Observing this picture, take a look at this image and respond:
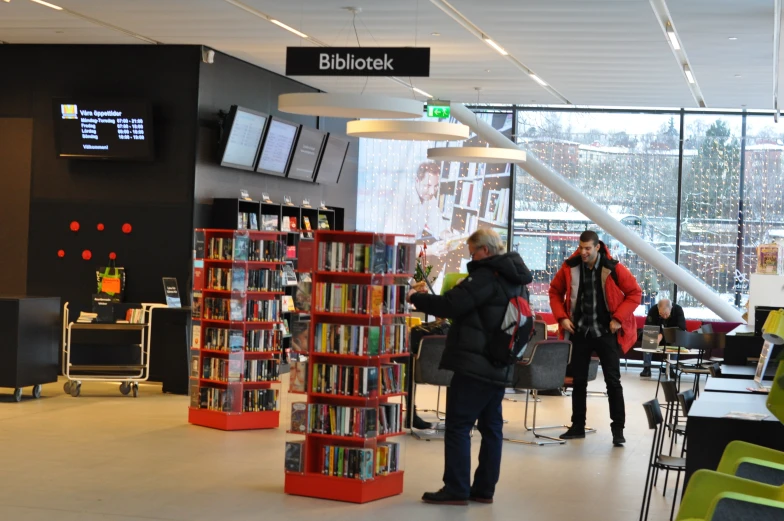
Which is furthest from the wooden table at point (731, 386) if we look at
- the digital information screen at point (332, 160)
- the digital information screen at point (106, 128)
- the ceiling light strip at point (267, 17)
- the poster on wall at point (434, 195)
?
the poster on wall at point (434, 195)

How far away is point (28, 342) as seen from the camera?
9.62 meters

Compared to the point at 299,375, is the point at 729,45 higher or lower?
higher

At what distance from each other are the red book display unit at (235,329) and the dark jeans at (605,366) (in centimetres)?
254

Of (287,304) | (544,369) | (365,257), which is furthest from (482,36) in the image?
(365,257)

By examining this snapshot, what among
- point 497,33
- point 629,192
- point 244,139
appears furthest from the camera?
point 629,192

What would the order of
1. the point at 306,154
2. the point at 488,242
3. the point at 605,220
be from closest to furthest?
the point at 488,242 < the point at 306,154 < the point at 605,220

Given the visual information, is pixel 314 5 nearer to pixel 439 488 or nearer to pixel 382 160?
pixel 439 488

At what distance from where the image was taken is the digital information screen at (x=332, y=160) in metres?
14.6

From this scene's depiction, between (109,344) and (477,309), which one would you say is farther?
(109,344)

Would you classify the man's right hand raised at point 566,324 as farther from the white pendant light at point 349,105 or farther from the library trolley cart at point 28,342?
the library trolley cart at point 28,342

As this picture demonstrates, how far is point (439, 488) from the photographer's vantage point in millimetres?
6660

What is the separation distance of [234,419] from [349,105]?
114 inches

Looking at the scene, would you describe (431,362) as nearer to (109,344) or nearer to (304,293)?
(304,293)

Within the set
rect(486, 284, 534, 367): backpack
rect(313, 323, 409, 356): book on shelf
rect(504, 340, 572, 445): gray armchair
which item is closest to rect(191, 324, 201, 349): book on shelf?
rect(313, 323, 409, 356): book on shelf
